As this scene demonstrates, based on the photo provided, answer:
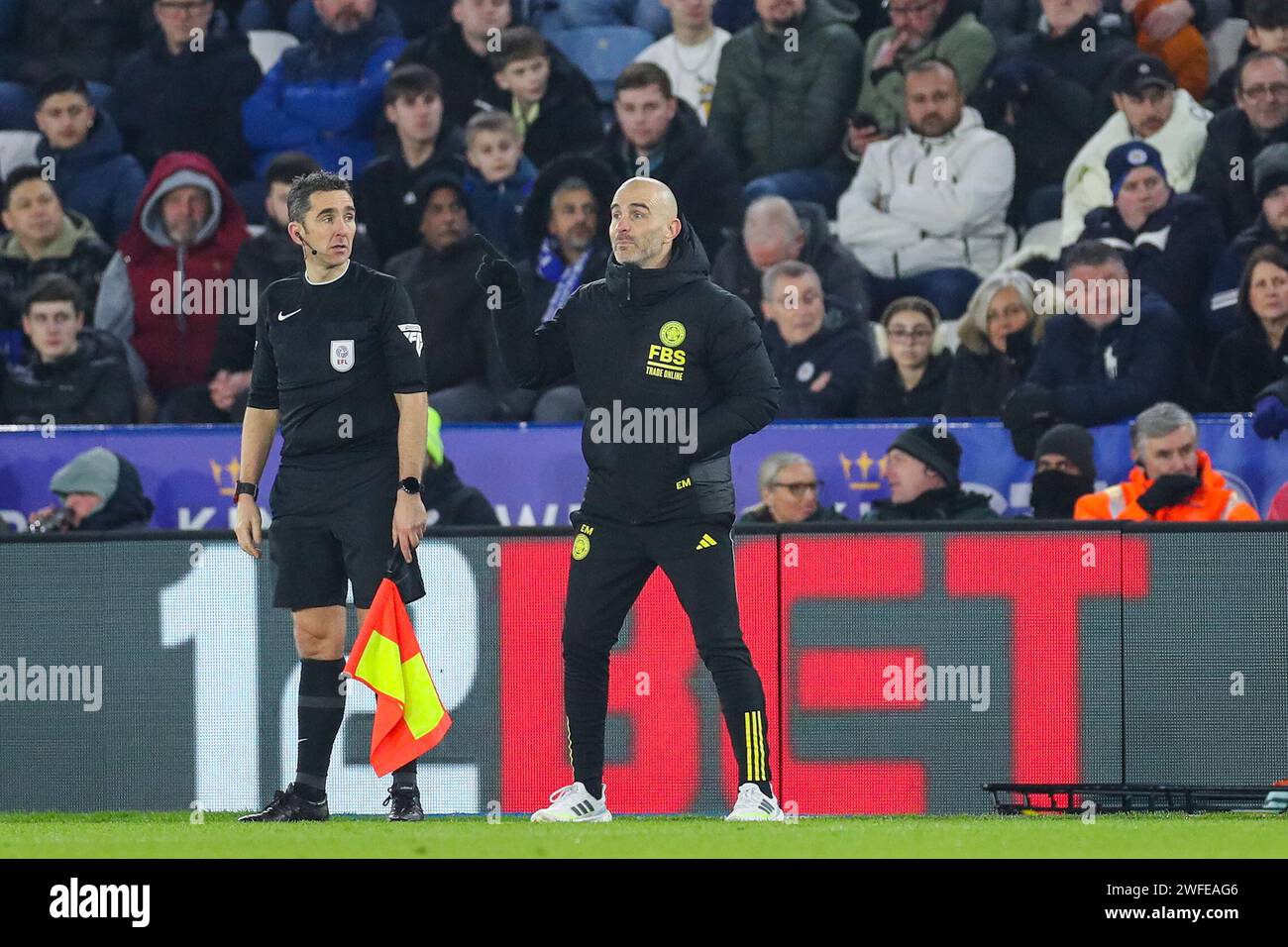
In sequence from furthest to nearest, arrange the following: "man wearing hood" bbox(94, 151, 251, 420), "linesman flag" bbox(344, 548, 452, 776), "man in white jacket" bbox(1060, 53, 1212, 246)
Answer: "man wearing hood" bbox(94, 151, 251, 420) < "man in white jacket" bbox(1060, 53, 1212, 246) < "linesman flag" bbox(344, 548, 452, 776)

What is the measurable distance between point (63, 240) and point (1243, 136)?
6.68m

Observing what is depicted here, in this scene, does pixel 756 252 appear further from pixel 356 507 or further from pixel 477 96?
pixel 356 507

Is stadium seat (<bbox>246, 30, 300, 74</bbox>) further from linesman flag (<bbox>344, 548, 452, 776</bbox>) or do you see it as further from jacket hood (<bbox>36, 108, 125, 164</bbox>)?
linesman flag (<bbox>344, 548, 452, 776</bbox>)

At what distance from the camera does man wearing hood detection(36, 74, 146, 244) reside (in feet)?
39.9

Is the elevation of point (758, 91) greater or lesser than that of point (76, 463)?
greater

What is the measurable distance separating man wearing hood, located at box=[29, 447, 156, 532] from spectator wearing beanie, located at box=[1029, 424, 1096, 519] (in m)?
4.49

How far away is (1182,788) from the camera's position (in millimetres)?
7461

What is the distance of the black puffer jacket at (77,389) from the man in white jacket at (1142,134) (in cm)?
526

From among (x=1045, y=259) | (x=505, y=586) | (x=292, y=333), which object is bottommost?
(x=505, y=586)

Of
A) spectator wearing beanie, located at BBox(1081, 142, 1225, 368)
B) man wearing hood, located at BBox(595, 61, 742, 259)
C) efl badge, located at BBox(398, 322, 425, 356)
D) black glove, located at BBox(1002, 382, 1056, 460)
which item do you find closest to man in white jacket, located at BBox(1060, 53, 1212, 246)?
spectator wearing beanie, located at BBox(1081, 142, 1225, 368)

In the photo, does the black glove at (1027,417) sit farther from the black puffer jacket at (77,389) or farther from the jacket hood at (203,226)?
the black puffer jacket at (77,389)
